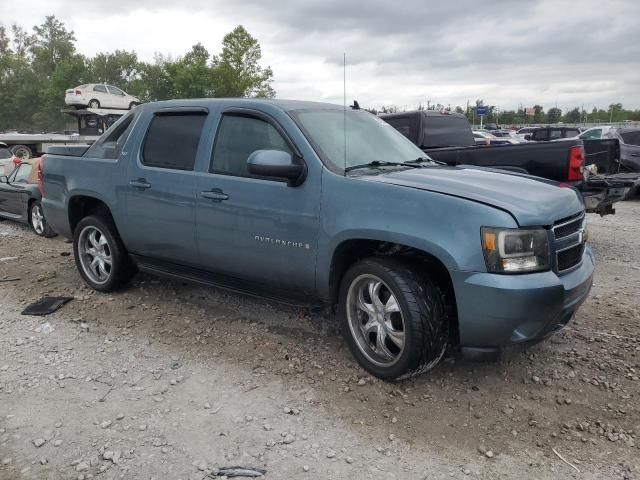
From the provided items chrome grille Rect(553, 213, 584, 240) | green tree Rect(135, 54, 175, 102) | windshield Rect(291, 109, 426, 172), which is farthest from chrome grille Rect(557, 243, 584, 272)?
green tree Rect(135, 54, 175, 102)

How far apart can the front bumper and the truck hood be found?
1.17ft

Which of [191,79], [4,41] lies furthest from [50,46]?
[191,79]

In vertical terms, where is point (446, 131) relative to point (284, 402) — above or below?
above

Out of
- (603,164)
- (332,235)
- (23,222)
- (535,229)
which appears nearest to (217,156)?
(332,235)

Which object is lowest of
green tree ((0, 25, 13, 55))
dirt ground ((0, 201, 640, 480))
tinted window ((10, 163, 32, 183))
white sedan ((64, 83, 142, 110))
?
dirt ground ((0, 201, 640, 480))

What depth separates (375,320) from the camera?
3.55m

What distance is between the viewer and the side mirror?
3584 mm

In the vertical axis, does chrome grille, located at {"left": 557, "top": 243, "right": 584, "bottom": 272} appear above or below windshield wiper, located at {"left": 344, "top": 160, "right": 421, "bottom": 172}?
below

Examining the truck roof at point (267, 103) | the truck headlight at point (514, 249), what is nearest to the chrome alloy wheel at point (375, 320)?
the truck headlight at point (514, 249)

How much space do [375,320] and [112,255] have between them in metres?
2.87

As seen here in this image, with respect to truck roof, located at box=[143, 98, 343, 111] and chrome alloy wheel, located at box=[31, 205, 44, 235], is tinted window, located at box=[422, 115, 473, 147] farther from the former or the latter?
chrome alloy wheel, located at box=[31, 205, 44, 235]

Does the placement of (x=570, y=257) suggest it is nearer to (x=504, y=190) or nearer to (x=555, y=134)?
(x=504, y=190)

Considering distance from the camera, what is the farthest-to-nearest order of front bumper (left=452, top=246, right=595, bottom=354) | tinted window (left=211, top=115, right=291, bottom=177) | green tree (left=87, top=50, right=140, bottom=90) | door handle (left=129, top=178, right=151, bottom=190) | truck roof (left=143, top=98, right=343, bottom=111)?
green tree (left=87, top=50, right=140, bottom=90) → door handle (left=129, top=178, right=151, bottom=190) → truck roof (left=143, top=98, right=343, bottom=111) → tinted window (left=211, top=115, right=291, bottom=177) → front bumper (left=452, top=246, right=595, bottom=354)

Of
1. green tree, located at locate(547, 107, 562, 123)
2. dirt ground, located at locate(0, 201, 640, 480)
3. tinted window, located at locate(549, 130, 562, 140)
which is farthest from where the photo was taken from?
green tree, located at locate(547, 107, 562, 123)
